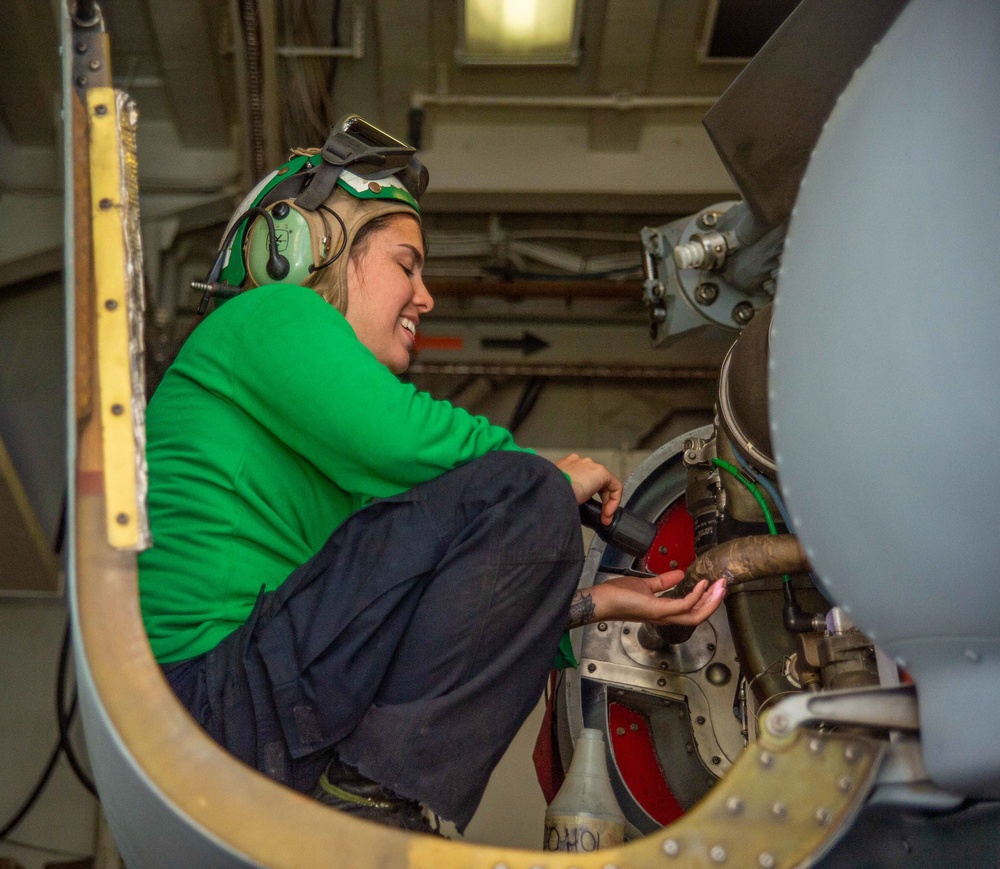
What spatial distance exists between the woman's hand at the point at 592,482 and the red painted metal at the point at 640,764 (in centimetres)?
55

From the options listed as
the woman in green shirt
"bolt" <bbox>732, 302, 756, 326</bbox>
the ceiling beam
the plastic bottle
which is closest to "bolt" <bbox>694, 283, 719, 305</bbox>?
"bolt" <bbox>732, 302, 756, 326</bbox>

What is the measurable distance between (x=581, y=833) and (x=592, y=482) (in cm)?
53

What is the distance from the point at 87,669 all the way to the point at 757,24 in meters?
2.64

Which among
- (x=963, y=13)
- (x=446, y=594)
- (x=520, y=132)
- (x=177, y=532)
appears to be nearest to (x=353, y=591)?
(x=446, y=594)

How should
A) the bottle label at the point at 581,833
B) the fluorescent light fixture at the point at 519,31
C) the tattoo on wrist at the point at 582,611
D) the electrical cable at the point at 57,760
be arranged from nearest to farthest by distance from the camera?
the bottle label at the point at 581,833 < the tattoo on wrist at the point at 582,611 < the fluorescent light fixture at the point at 519,31 < the electrical cable at the point at 57,760

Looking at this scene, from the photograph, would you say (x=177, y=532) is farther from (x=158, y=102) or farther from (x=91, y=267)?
(x=158, y=102)

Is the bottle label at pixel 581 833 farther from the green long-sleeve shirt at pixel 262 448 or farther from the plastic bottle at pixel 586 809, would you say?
the green long-sleeve shirt at pixel 262 448

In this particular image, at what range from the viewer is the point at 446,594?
4.52ft

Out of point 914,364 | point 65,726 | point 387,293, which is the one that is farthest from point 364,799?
point 65,726

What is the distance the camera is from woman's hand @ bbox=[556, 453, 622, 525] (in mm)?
1659

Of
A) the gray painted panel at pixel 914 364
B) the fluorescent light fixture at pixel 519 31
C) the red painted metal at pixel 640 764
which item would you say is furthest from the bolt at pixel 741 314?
the gray painted panel at pixel 914 364

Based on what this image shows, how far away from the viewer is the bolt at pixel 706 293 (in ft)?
7.86

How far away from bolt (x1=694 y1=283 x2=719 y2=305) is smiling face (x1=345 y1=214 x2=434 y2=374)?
700 mm

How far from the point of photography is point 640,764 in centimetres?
206
